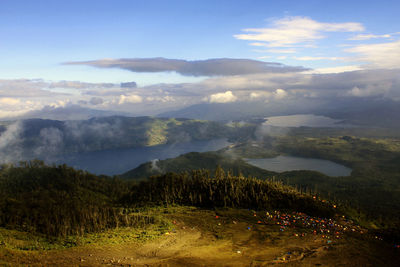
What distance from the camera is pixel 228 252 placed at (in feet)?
56.7

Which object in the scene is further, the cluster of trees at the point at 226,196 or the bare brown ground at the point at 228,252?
the cluster of trees at the point at 226,196

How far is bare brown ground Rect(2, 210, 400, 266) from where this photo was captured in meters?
15.7

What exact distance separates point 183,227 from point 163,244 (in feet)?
12.6

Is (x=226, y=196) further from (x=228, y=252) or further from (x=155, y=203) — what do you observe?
(x=228, y=252)

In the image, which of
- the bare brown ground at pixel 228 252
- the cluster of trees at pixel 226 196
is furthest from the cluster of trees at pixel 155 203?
the bare brown ground at pixel 228 252

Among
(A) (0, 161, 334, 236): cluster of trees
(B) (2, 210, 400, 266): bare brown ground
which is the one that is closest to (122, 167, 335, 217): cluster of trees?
(A) (0, 161, 334, 236): cluster of trees

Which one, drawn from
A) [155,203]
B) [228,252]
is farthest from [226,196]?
[228,252]

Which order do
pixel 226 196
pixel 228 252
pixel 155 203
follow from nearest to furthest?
1. pixel 228 252
2. pixel 226 196
3. pixel 155 203

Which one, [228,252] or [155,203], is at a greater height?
[228,252]

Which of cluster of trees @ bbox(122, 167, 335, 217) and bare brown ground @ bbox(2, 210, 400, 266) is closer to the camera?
bare brown ground @ bbox(2, 210, 400, 266)

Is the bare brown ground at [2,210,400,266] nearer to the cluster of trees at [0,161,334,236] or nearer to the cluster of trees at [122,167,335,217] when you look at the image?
the cluster of trees at [0,161,334,236]

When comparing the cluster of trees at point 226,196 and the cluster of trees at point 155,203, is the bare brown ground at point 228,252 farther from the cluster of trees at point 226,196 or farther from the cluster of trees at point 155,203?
the cluster of trees at point 226,196

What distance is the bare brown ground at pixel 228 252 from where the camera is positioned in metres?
15.7

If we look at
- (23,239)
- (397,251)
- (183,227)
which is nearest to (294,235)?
(397,251)
